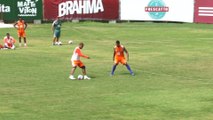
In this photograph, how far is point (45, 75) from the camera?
90.8 feet

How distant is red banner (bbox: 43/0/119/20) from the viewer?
62.6 m

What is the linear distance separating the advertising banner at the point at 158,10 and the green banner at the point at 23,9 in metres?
9.10

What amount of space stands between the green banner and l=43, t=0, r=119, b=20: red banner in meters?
0.92

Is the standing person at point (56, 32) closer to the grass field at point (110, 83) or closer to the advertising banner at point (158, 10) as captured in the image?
the grass field at point (110, 83)

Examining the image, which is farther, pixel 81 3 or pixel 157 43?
pixel 81 3

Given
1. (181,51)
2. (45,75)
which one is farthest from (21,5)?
(45,75)

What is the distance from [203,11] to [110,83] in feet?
113

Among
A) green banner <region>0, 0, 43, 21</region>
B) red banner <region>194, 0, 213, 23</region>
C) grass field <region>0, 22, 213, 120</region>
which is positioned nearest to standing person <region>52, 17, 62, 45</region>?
grass field <region>0, 22, 213, 120</region>

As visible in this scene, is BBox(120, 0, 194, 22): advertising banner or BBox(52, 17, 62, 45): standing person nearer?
BBox(52, 17, 62, 45): standing person

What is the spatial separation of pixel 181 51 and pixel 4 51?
11.9 meters

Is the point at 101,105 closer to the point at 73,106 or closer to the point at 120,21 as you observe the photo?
the point at 73,106

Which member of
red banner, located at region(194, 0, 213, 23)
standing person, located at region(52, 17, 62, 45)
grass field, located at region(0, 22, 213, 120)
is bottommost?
grass field, located at region(0, 22, 213, 120)

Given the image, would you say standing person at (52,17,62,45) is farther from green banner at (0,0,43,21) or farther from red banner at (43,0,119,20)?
red banner at (43,0,119,20)

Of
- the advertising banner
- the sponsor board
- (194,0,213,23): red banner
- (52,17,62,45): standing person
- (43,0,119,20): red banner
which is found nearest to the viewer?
(52,17,62,45): standing person
